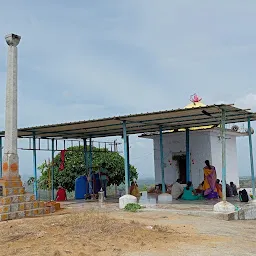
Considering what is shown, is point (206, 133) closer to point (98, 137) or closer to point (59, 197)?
point (98, 137)

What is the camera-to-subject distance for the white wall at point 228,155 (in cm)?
1898

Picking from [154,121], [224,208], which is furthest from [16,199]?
[224,208]

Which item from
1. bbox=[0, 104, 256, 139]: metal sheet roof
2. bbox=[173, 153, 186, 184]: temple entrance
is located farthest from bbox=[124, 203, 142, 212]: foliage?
bbox=[173, 153, 186, 184]: temple entrance

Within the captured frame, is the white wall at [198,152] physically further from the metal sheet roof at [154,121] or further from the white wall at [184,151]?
the metal sheet roof at [154,121]

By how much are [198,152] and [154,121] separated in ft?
18.3

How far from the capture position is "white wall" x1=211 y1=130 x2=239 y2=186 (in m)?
19.0

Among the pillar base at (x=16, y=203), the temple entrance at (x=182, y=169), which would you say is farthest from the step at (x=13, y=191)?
the temple entrance at (x=182, y=169)

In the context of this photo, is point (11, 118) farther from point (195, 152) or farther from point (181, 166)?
point (181, 166)

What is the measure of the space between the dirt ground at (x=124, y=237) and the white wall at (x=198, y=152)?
28.2ft

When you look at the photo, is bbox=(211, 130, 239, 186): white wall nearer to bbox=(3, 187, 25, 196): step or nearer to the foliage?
the foliage

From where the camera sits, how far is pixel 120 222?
9.48 metres

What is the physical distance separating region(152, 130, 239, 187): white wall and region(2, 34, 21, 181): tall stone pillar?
32.9ft

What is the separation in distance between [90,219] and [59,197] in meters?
8.82

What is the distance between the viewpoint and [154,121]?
14.3 meters
